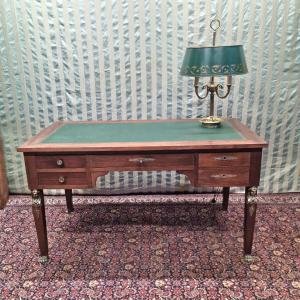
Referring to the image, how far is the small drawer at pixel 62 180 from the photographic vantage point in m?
1.64

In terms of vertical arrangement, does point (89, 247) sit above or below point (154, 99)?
below

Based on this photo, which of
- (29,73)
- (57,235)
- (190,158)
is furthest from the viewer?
(29,73)

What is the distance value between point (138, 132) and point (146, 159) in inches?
10.2

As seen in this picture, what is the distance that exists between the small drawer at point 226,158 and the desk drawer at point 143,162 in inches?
2.5

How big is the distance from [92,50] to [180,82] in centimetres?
67

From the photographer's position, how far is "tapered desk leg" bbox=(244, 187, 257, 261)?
167 centimetres

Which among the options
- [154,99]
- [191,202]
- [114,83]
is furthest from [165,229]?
[114,83]

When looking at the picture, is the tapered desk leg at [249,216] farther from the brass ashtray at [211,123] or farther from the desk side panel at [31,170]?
the desk side panel at [31,170]

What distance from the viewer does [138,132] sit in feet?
6.00

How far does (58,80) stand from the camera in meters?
2.37

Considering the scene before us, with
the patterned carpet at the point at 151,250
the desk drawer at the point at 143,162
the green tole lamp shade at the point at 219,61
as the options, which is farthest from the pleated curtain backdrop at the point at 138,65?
the desk drawer at the point at 143,162

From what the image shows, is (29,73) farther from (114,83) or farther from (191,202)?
(191,202)

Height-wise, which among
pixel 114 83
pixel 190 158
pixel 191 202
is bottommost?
pixel 191 202

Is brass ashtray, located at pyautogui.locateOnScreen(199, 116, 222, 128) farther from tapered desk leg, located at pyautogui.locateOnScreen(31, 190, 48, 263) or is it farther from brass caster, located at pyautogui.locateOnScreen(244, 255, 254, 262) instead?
tapered desk leg, located at pyautogui.locateOnScreen(31, 190, 48, 263)
